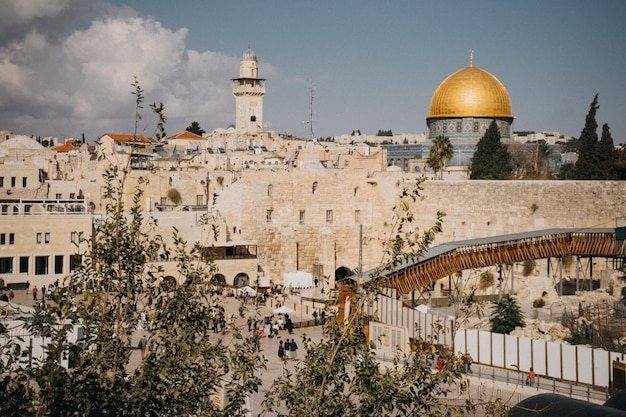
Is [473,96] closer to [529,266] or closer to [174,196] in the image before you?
[529,266]

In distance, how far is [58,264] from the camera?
1062 inches

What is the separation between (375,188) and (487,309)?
11.5 meters

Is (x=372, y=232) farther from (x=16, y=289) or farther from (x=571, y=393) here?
(x=571, y=393)

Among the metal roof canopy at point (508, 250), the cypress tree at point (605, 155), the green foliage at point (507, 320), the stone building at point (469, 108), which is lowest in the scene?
the green foliage at point (507, 320)

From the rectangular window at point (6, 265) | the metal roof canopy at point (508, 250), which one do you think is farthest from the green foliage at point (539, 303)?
the rectangular window at point (6, 265)

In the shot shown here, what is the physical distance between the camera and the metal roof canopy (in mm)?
20844

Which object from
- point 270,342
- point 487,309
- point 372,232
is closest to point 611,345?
point 487,309

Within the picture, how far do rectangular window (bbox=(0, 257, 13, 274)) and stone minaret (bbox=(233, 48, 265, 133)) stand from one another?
30.6 metres

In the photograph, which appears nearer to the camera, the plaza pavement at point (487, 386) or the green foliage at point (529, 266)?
the plaza pavement at point (487, 386)

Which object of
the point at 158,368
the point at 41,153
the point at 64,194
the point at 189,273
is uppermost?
the point at 41,153

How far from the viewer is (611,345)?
17094 mm

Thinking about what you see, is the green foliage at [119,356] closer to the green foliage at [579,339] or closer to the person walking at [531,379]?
the person walking at [531,379]

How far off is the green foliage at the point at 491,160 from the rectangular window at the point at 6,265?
58.6 ft

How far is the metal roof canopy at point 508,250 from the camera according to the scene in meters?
20.8
